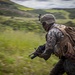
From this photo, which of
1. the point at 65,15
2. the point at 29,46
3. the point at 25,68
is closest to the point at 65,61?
the point at 25,68

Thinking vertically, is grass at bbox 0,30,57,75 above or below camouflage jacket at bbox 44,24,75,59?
below

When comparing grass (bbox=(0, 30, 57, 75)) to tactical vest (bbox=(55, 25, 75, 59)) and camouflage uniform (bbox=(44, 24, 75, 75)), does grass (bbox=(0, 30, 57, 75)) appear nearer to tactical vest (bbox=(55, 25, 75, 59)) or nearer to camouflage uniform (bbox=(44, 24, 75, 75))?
camouflage uniform (bbox=(44, 24, 75, 75))

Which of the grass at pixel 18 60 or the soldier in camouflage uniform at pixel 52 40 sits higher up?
the soldier in camouflage uniform at pixel 52 40

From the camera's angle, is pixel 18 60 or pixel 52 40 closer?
pixel 52 40

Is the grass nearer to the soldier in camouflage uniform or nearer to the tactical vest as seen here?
the soldier in camouflage uniform

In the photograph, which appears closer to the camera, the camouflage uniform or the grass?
the camouflage uniform

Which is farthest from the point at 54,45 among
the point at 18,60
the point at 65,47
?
the point at 18,60

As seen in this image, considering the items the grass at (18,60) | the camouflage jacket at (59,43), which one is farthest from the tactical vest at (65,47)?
the grass at (18,60)

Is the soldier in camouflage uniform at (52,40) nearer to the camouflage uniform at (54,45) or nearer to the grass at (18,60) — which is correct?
the camouflage uniform at (54,45)

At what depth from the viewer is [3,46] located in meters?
9.42

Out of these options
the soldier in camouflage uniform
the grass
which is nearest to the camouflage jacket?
the soldier in camouflage uniform

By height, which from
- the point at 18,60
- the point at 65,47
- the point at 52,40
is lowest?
the point at 18,60

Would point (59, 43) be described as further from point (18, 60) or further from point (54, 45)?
point (18, 60)

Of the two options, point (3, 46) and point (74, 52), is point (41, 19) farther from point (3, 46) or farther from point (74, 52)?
point (3, 46)
